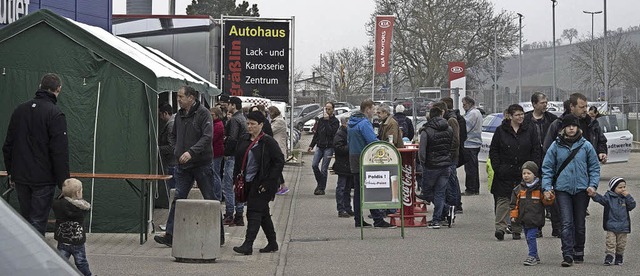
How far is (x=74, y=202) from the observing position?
8.53 metres

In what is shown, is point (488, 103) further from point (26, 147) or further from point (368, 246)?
point (26, 147)

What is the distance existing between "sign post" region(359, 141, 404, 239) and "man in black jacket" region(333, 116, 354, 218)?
6.25 ft

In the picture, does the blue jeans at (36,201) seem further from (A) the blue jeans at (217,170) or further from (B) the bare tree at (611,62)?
(B) the bare tree at (611,62)

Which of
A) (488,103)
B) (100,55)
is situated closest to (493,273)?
(100,55)

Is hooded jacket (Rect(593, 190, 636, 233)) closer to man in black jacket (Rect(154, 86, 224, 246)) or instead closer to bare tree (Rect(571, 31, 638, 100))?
man in black jacket (Rect(154, 86, 224, 246))

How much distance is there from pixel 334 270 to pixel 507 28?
7402 centimetres

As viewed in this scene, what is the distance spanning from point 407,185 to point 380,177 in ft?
3.84

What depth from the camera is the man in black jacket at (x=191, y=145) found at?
11570mm

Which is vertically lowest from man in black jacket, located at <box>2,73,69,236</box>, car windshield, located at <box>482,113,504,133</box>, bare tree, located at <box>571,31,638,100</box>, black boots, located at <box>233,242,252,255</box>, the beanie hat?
black boots, located at <box>233,242,252,255</box>

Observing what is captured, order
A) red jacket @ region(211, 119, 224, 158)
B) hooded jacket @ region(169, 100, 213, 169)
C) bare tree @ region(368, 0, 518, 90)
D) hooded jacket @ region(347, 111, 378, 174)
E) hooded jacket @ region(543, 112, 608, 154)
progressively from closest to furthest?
hooded jacket @ region(169, 100, 213, 169)
hooded jacket @ region(543, 112, 608, 154)
red jacket @ region(211, 119, 224, 158)
hooded jacket @ region(347, 111, 378, 174)
bare tree @ region(368, 0, 518, 90)

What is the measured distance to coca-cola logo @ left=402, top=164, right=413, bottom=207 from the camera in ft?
48.2

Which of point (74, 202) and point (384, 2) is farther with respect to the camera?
point (384, 2)

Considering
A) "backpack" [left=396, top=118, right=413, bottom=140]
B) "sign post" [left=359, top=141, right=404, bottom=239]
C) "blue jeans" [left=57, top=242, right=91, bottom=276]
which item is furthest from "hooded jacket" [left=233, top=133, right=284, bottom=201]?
"backpack" [left=396, top=118, right=413, bottom=140]

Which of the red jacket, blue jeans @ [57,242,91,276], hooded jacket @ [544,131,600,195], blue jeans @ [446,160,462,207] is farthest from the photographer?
blue jeans @ [446,160,462,207]
